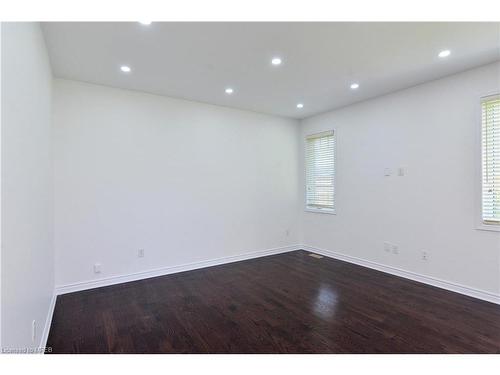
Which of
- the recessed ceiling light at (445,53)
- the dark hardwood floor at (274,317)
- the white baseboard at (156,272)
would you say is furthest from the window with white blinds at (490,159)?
the white baseboard at (156,272)

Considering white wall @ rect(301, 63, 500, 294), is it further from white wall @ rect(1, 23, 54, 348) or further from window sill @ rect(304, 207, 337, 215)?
white wall @ rect(1, 23, 54, 348)

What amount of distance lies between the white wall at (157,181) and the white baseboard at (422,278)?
1.18 m

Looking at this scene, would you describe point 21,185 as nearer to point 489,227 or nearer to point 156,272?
point 156,272

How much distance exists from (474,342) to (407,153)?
2.33m

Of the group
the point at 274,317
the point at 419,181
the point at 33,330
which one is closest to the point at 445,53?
the point at 419,181

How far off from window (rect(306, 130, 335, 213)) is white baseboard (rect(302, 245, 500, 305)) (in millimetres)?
816

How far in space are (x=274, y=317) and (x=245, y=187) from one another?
8.13 feet

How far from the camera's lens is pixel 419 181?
3.53 metres

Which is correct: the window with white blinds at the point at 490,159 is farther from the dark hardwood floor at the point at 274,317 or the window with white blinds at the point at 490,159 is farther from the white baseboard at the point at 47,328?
the white baseboard at the point at 47,328

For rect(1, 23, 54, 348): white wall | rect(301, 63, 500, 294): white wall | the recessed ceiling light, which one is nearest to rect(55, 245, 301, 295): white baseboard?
rect(1, 23, 54, 348): white wall
